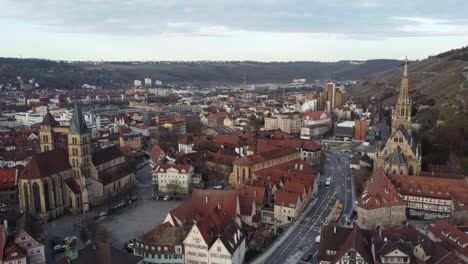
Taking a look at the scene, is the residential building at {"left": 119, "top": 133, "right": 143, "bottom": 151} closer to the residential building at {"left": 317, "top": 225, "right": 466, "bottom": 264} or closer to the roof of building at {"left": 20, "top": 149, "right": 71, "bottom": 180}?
the roof of building at {"left": 20, "top": 149, "right": 71, "bottom": 180}

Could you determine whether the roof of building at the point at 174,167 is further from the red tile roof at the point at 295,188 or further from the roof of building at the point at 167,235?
the roof of building at the point at 167,235

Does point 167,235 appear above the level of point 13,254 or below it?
above

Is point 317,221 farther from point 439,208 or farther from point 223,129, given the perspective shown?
point 223,129

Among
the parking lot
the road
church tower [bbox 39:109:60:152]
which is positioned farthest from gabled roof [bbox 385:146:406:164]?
church tower [bbox 39:109:60:152]

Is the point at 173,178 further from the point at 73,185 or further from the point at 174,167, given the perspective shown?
the point at 73,185

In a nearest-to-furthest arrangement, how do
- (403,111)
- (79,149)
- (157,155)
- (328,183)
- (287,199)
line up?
(287,199)
(79,149)
(403,111)
(328,183)
(157,155)

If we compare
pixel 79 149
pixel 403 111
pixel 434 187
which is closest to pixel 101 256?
pixel 79 149
